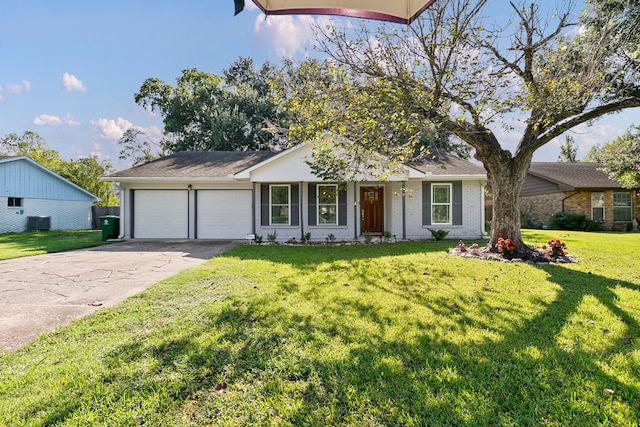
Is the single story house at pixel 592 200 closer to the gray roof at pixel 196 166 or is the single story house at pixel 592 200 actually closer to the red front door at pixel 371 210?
the red front door at pixel 371 210

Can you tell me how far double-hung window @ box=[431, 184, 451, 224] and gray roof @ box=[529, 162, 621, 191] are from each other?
1142 cm

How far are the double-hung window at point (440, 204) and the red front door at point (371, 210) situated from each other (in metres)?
2.26

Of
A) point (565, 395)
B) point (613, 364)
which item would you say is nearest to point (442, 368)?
point (565, 395)

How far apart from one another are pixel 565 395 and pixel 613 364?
0.91 meters

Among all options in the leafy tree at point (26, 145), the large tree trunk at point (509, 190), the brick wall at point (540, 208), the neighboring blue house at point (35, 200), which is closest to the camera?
the large tree trunk at point (509, 190)

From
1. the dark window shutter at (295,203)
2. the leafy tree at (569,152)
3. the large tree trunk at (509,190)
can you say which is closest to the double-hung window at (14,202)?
the dark window shutter at (295,203)

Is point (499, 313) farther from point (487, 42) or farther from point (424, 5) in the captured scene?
point (487, 42)

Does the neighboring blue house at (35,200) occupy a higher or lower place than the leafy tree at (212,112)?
lower

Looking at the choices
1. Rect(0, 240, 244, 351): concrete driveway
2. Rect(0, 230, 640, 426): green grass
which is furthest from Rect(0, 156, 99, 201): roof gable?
Rect(0, 230, 640, 426): green grass

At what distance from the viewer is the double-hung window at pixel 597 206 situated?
1923cm

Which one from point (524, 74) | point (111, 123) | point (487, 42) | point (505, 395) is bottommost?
point (505, 395)

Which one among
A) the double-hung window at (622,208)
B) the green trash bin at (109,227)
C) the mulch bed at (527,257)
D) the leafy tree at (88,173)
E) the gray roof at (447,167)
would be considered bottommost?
the mulch bed at (527,257)

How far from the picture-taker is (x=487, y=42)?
22.1 feet

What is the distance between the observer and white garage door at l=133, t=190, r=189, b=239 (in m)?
13.8
